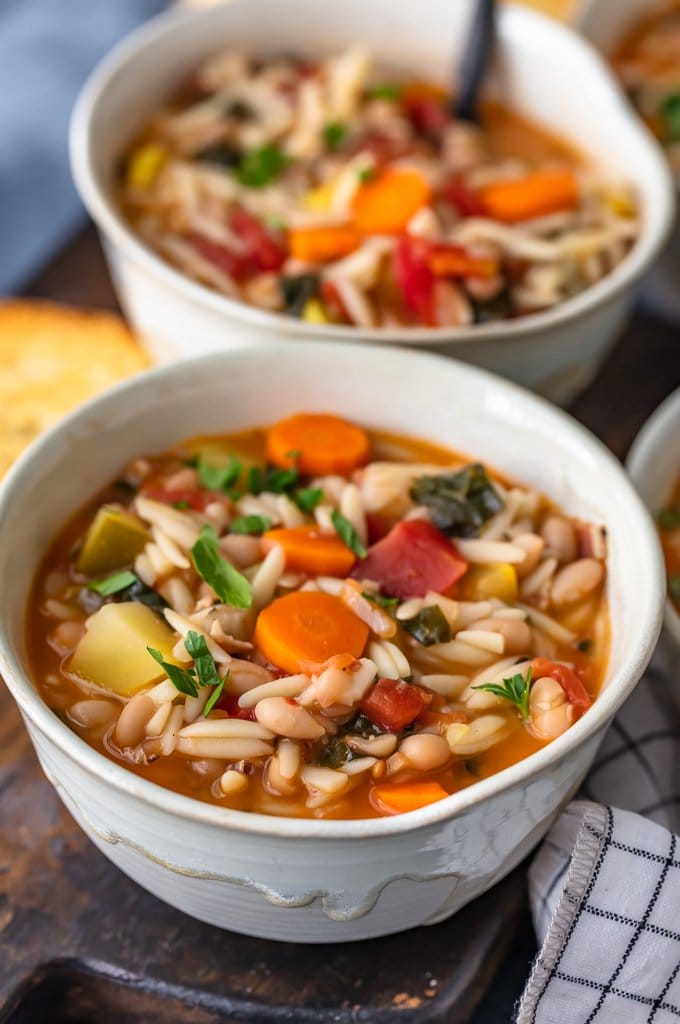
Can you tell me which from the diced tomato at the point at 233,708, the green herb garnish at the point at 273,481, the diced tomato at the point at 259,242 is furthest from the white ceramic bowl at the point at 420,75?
the diced tomato at the point at 233,708

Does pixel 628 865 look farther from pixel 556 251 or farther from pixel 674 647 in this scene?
pixel 556 251

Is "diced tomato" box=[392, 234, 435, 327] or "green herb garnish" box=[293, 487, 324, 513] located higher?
"diced tomato" box=[392, 234, 435, 327]

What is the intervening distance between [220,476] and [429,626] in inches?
25.0

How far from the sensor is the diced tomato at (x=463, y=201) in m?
3.58

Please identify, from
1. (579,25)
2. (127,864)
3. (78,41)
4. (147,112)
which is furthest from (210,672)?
(78,41)

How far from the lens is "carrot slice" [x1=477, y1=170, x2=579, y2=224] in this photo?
362 cm

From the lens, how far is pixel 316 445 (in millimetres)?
2896

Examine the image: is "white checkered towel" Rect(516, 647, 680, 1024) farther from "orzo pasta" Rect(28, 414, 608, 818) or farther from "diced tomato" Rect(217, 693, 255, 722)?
"diced tomato" Rect(217, 693, 255, 722)

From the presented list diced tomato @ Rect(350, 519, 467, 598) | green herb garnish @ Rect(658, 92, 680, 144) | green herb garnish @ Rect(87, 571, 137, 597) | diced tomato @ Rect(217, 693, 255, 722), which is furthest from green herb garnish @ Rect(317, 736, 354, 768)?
green herb garnish @ Rect(658, 92, 680, 144)

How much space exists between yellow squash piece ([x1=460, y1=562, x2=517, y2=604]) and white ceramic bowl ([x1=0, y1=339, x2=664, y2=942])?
8.6 inches

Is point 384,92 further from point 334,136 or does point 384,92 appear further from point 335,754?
point 335,754

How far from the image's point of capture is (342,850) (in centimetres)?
204

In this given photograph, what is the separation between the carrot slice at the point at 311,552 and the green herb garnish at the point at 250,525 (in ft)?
0.16

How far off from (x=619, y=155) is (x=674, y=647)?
1860 millimetres
